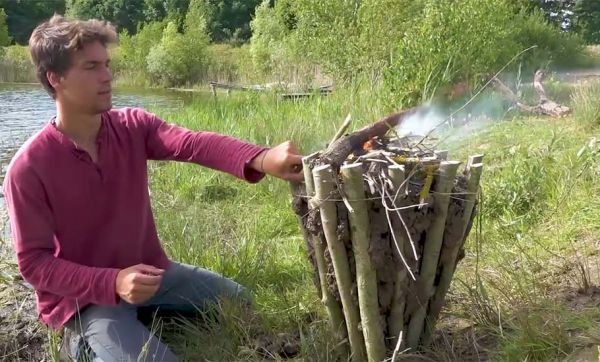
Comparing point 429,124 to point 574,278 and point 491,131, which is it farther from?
point 491,131

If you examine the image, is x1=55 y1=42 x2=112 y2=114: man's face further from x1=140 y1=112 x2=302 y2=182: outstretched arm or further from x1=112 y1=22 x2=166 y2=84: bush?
x1=112 y1=22 x2=166 y2=84: bush

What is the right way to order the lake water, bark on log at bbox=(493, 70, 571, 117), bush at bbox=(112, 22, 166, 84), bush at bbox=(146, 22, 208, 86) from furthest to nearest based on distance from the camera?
bush at bbox=(112, 22, 166, 84) → bush at bbox=(146, 22, 208, 86) → the lake water → bark on log at bbox=(493, 70, 571, 117)

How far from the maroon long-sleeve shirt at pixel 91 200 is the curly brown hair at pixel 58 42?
232mm

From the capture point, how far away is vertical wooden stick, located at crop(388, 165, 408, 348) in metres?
2.25

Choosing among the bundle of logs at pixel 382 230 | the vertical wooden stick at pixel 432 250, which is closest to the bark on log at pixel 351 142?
the bundle of logs at pixel 382 230

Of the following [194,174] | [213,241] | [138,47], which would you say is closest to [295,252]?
[213,241]

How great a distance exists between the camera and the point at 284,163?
8.43ft

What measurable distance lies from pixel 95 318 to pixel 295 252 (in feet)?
5.52

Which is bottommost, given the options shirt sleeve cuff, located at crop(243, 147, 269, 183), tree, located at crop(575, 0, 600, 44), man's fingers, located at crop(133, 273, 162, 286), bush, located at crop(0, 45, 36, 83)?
bush, located at crop(0, 45, 36, 83)

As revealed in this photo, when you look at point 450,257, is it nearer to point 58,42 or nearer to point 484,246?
point 484,246

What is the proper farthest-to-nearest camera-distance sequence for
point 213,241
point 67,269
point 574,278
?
point 213,241, point 574,278, point 67,269

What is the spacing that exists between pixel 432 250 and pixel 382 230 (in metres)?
0.22

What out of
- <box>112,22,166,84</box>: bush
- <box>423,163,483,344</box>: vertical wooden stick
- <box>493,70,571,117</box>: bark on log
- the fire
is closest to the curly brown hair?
the fire

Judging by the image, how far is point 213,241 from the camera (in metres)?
4.05
